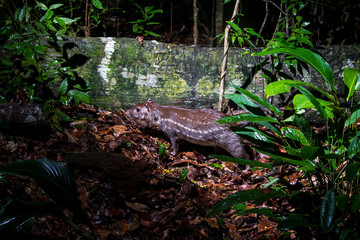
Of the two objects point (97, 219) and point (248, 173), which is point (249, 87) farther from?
point (97, 219)

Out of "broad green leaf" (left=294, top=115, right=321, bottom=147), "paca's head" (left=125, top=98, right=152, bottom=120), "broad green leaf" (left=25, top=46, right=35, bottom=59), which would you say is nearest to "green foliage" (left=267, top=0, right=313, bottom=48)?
"broad green leaf" (left=294, top=115, right=321, bottom=147)

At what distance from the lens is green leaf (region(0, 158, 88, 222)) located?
157cm

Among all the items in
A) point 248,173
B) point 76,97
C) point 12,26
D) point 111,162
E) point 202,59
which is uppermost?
point 12,26

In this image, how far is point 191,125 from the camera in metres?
3.98

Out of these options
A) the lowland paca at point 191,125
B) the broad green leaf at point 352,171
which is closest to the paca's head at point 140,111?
the lowland paca at point 191,125

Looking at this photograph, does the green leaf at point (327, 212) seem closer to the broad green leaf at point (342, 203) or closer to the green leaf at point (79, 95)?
the broad green leaf at point (342, 203)

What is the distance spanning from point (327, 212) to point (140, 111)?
3.19 metres

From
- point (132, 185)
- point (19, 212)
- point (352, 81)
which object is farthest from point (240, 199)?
point (352, 81)

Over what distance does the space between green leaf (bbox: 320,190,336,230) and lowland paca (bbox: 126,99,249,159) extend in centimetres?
203

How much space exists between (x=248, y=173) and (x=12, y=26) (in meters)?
4.20

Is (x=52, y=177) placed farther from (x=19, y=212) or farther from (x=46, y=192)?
(x=19, y=212)

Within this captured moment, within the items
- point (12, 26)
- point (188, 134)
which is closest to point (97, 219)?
point (188, 134)

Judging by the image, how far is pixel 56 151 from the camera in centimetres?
285

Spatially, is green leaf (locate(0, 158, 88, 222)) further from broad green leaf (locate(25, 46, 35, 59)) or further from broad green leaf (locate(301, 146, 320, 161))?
broad green leaf (locate(25, 46, 35, 59))
